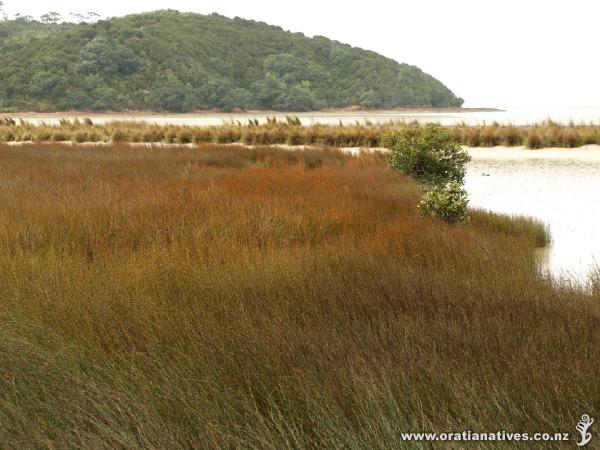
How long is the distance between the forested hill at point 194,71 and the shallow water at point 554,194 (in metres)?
52.3

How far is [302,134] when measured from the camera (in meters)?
25.1

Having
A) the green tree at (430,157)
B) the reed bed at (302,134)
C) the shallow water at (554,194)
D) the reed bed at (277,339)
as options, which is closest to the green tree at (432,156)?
the green tree at (430,157)

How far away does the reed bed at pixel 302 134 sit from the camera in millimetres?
22109

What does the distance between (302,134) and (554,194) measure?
1406cm

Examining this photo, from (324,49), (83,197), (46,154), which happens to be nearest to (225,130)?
(46,154)

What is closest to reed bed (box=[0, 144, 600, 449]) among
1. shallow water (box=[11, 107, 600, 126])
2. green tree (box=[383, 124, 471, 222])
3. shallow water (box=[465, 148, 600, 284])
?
shallow water (box=[465, 148, 600, 284])

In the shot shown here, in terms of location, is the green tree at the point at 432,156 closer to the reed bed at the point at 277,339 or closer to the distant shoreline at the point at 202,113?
the reed bed at the point at 277,339

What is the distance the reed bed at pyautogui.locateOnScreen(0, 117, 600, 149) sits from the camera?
22.1 m

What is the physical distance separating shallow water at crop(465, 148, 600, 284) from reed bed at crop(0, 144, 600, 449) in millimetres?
1096

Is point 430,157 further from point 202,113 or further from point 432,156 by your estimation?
point 202,113

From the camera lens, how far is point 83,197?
848cm

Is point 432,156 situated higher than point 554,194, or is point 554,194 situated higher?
point 432,156

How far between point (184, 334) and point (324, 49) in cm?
9277

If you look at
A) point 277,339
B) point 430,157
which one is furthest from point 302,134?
point 277,339
